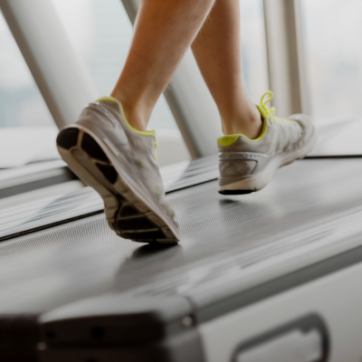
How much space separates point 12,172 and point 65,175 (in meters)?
0.29

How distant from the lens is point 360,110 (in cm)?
381

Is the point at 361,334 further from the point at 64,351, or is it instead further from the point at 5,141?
the point at 5,141

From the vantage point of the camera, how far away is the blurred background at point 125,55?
9.64 ft

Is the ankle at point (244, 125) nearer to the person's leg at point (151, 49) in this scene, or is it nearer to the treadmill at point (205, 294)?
the treadmill at point (205, 294)

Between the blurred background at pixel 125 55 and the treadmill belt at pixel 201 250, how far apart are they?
5.46 feet

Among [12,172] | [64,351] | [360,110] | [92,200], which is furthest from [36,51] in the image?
[360,110]

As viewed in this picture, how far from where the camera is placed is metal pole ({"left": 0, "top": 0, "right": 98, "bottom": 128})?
2549mm

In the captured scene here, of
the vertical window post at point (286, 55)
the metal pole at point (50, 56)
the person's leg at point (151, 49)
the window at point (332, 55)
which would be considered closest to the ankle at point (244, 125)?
the person's leg at point (151, 49)

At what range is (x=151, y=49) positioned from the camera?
2.97 feet

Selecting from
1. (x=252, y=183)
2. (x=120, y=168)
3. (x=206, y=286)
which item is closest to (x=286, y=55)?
(x=252, y=183)

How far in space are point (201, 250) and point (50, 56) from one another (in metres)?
2.06

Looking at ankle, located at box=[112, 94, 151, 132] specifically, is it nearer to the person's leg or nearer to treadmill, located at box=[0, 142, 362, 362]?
the person's leg

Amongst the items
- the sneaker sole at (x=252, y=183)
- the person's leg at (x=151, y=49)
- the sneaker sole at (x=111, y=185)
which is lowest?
the sneaker sole at (x=252, y=183)

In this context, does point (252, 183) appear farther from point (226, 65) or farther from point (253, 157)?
point (226, 65)
